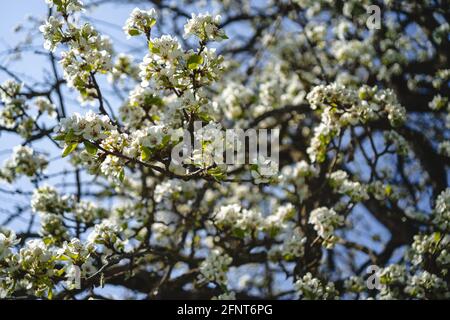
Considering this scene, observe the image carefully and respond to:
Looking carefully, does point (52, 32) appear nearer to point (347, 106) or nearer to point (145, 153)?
point (145, 153)

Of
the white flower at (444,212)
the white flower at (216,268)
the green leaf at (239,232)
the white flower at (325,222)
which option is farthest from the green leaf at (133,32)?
the white flower at (444,212)

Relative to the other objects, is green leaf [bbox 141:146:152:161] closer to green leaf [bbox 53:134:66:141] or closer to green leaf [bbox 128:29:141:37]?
green leaf [bbox 53:134:66:141]

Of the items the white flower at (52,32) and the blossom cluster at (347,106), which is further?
the blossom cluster at (347,106)

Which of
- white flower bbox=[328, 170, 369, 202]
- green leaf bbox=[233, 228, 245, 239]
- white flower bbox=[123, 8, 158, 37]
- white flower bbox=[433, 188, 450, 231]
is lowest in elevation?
green leaf bbox=[233, 228, 245, 239]

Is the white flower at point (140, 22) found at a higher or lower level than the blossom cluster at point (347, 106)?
higher

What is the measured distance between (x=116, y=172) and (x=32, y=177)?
2.04m

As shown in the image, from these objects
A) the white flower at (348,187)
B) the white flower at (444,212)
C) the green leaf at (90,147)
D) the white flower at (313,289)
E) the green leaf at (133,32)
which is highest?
the green leaf at (133,32)

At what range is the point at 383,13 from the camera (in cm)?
599

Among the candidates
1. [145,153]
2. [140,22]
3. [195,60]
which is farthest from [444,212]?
[140,22]

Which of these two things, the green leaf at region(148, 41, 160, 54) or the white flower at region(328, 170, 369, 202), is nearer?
the green leaf at region(148, 41, 160, 54)

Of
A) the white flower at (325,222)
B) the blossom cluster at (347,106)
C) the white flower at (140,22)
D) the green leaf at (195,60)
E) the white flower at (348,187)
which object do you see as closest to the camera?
the green leaf at (195,60)

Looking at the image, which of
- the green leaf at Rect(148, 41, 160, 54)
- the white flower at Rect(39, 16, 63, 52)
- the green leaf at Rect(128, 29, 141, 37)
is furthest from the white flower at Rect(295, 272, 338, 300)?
the white flower at Rect(39, 16, 63, 52)

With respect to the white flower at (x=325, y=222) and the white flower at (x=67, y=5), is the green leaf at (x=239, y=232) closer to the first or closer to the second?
the white flower at (x=325, y=222)
